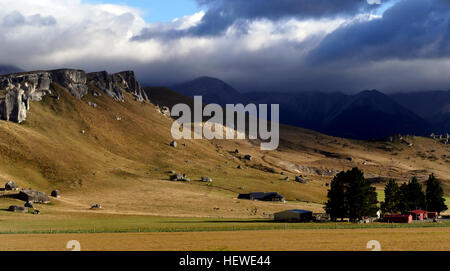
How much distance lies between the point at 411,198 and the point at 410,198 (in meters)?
0.37

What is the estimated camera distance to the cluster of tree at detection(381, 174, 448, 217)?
478ft

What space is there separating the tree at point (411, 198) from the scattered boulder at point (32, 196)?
10702 cm

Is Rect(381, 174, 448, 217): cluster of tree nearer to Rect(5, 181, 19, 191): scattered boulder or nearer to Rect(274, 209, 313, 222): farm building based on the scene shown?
Rect(274, 209, 313, 222): farm building

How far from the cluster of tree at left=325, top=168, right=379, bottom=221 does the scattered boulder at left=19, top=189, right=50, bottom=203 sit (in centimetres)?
8591

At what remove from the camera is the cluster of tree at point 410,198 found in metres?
146

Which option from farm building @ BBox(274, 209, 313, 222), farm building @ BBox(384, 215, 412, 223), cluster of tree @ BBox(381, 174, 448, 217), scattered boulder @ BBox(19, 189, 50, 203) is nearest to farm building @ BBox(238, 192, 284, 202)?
cluster of tree @ BBox(381, 174, 448, 217)

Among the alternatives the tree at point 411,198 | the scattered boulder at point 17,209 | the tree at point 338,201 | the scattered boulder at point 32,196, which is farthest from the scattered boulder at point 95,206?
the tree at point 411,198

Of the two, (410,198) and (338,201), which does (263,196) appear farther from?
(338,201)

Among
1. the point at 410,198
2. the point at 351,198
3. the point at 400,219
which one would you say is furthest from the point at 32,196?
the point at 410,198

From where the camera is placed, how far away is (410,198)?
151 m

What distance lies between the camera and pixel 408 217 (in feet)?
398

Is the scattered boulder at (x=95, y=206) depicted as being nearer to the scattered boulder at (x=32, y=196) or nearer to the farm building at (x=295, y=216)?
the scattered boulder at (x=32, y=196)
